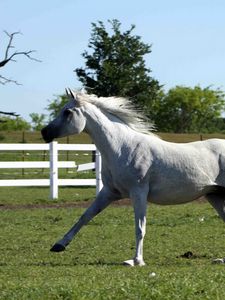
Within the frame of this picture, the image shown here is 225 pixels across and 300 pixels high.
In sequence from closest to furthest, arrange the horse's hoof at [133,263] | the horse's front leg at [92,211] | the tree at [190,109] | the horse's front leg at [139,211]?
the horse's hoof at [133,263] → the horse's front leg at [139,211] → the horse's front leg at [92,211] → the tree at [190,109]

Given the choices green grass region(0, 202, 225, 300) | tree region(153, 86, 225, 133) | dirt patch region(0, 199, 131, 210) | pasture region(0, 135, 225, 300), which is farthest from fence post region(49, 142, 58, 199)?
tree region(153, 86, 225, 133)

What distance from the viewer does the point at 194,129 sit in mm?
90062

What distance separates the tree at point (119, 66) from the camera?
1768 inches

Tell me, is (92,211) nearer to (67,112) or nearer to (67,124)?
(67,124)

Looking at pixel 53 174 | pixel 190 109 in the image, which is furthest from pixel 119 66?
pixel 190 109

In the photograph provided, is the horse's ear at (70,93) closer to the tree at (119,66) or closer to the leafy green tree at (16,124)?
the tree at (119,66)

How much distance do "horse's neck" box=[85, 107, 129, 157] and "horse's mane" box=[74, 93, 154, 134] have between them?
124mm

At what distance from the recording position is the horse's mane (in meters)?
11.3

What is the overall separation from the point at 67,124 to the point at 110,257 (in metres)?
1.91

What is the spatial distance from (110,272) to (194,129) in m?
81.0

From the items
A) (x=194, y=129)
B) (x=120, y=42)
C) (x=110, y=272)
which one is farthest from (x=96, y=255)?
(x=194, y=129)

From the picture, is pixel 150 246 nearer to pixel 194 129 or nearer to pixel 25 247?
pixel 25 247

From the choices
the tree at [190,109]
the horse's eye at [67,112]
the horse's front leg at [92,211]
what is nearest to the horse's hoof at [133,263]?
the horse's front leg at [92,211]

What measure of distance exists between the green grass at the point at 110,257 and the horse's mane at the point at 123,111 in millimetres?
Answer: 1758
